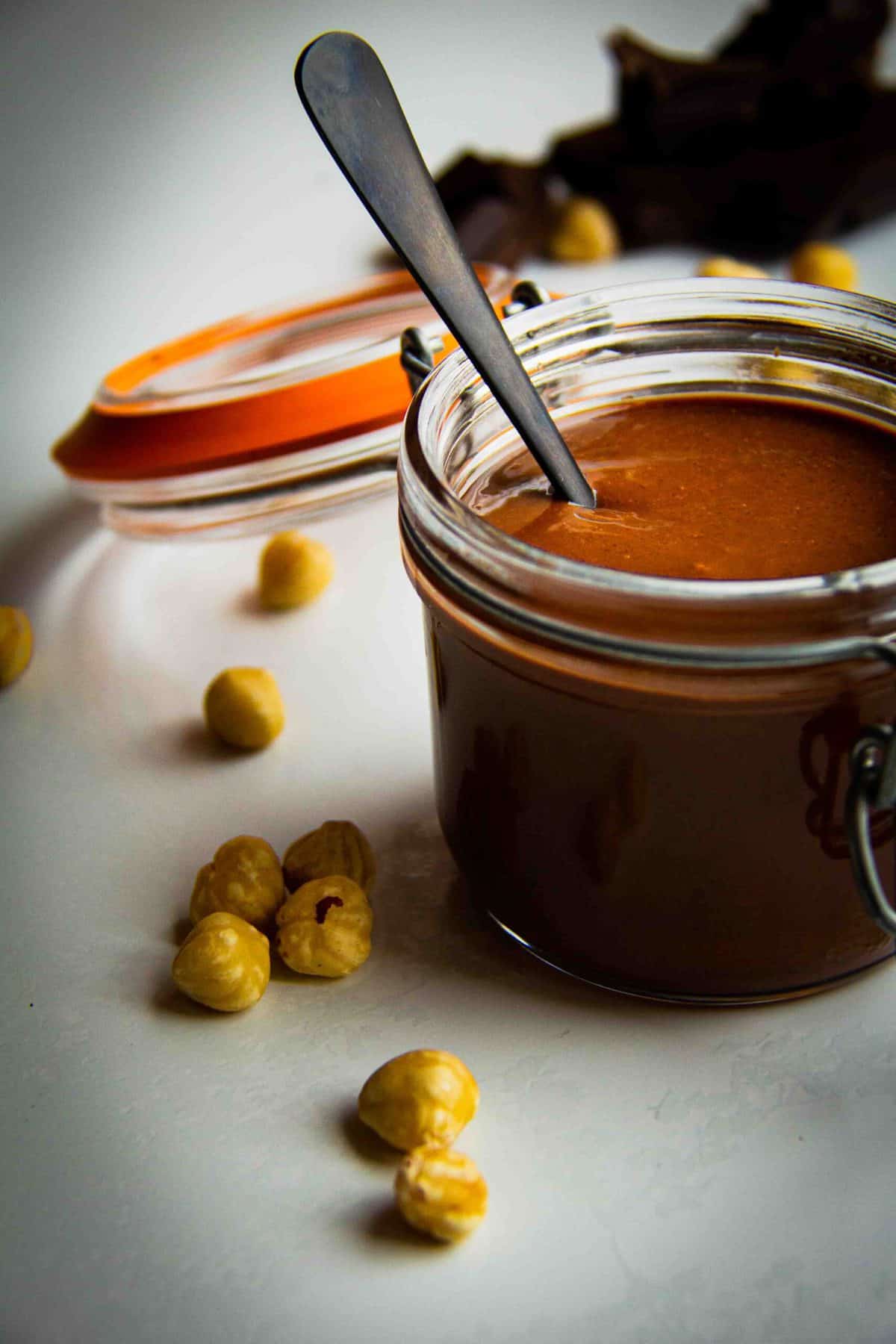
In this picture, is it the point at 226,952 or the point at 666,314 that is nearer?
the point at 226,952

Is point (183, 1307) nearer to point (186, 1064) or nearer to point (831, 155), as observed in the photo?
point (186, 1064)

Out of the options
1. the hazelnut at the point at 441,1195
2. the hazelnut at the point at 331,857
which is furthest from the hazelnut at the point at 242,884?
the hazelnut at the point at 441,1195

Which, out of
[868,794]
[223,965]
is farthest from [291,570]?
[868,794]

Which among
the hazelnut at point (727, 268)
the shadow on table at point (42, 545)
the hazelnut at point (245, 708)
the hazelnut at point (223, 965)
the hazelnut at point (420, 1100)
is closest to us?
the hazelnut at point (420, 1100)

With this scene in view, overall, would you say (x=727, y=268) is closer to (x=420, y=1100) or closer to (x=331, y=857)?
(x=331, y=857)

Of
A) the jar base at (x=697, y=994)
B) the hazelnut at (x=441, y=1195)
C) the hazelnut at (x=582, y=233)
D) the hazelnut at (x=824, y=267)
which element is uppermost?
the hazelnut at (x=441, y=1195)

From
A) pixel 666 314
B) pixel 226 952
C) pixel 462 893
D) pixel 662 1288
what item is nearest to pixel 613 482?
pixel 666 314

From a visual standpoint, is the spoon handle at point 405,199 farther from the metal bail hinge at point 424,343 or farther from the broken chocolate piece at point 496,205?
the broken chocolate piece at point 496,205

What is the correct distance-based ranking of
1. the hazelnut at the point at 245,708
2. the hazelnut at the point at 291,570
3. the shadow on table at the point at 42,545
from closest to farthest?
the hazelnut at the point at 245,708 → the hazelnut at the point at 291,570 → the shadow on table at the point at 42,545
